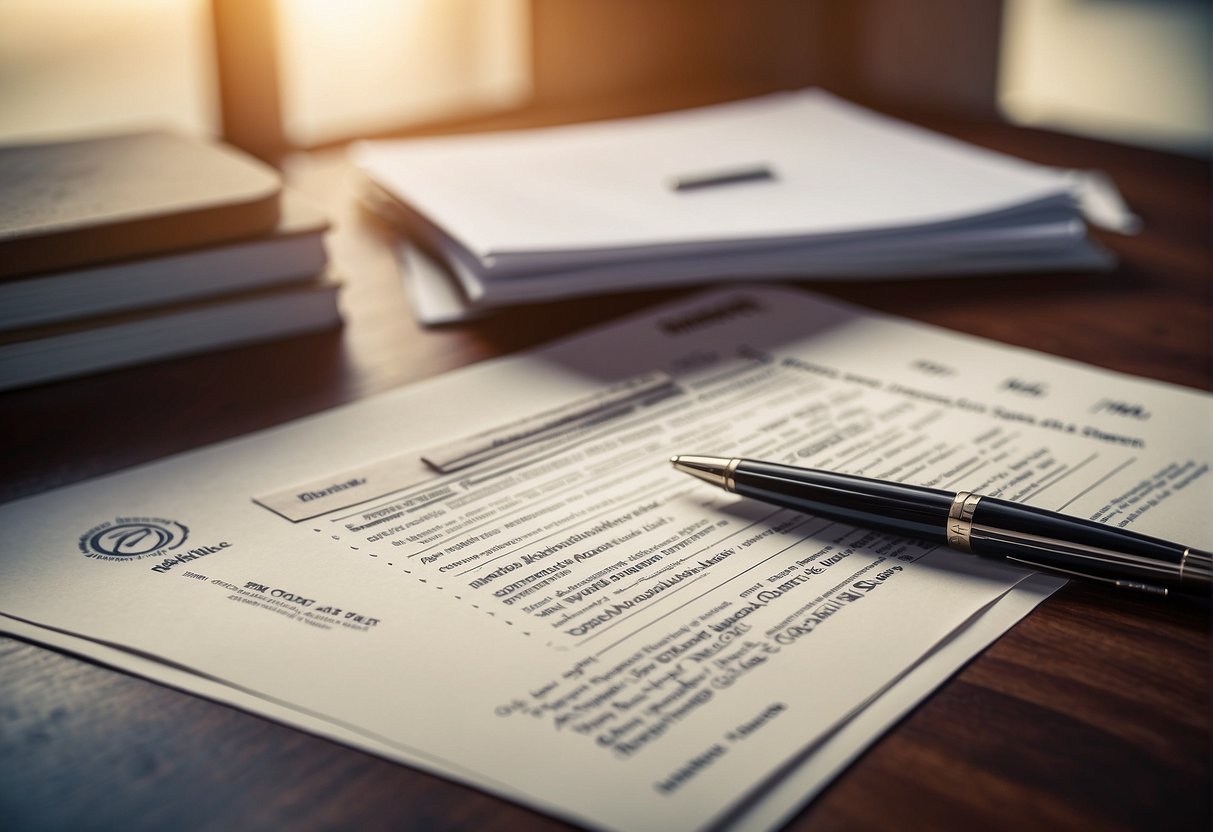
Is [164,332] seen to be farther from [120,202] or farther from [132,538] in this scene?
[132,538]

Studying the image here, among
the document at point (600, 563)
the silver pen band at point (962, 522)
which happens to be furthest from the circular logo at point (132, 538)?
the silver pen band at point (962, 522)

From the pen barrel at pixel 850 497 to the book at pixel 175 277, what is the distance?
0.34 metres

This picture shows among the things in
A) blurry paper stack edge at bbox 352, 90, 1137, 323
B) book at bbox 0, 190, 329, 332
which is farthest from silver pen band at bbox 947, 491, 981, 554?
book at bbox 0, 190, 329, 332

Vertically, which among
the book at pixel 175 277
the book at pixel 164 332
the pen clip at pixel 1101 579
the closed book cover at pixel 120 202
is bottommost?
the pen clip at pixel 1101 579

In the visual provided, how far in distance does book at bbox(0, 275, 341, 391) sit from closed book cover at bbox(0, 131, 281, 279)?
4cm

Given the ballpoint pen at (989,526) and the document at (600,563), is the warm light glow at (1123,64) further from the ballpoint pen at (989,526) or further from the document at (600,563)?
the ballpoint pen at (989,526)

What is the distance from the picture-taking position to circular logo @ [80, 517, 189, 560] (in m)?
0.51

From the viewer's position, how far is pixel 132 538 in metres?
0.52

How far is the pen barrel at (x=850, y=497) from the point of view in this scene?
513 mm

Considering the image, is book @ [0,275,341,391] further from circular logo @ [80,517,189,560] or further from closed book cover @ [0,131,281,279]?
circular logo @ [80,517,189,560]

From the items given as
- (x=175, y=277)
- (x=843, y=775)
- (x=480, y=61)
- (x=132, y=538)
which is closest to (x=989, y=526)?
(x=843, y=775)

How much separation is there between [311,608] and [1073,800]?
0.95 ft

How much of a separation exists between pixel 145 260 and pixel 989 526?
0.49 meters

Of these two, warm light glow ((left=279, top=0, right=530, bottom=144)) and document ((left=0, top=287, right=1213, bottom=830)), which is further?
warm light glow ((left=279, top=0, right=530, bottom=144))
